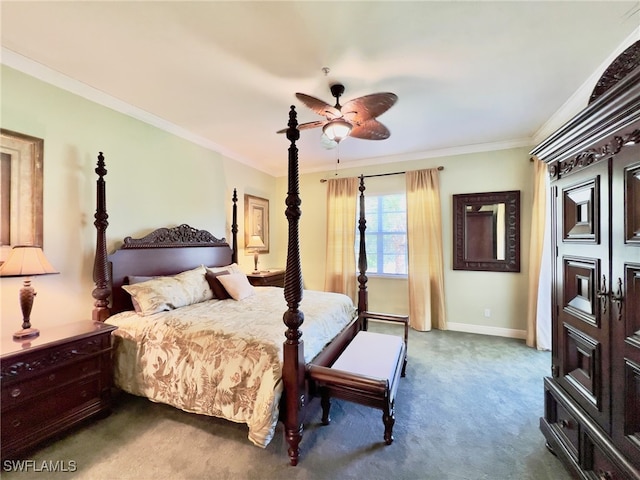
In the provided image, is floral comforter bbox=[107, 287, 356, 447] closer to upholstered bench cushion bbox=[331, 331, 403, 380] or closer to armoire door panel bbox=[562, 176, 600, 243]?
upholstered bench cushion bbox=[331, 331, 403, 380]

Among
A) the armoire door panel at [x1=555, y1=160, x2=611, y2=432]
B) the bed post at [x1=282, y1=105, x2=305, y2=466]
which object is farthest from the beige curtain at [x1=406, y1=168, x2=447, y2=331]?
the bed post at [x1=282, y1=105, x2=305, y2=466]

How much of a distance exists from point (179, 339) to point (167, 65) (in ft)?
7.10

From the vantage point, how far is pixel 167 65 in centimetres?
214

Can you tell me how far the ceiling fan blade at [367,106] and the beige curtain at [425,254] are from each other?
7.66ft

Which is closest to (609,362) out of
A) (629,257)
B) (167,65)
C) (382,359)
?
(629,257)

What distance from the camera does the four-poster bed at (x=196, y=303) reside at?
173 centimetres

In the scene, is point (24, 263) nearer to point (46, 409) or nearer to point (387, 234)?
point (46, 409)

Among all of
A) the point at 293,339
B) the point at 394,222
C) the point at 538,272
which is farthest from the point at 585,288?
the point at 394,222

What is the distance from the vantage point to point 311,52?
1973 mm

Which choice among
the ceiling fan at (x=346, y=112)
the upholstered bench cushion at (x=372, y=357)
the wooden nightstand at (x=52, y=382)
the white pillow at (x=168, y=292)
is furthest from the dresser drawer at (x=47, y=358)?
the ceiling fan at (x=346, y=112)

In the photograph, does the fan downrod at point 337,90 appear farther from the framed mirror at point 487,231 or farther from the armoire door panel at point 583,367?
the framed mirror at point 487,231

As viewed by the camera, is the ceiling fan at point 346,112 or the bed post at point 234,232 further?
the bed post at point 234,232

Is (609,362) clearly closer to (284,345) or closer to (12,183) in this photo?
(284,345)

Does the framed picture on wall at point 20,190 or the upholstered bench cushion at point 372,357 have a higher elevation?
the framed picture on wall at point 20,190
